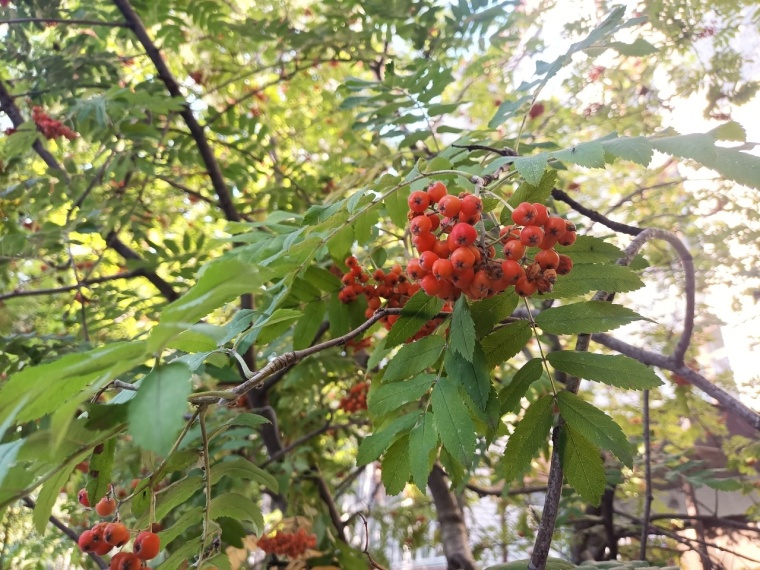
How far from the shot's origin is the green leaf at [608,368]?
3.21 ft

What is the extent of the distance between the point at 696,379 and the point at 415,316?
1.08m

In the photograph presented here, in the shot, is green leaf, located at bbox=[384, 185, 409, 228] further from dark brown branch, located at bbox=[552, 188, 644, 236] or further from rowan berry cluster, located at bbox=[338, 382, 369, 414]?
rowan berry cluster, located at bbox=[338, 382, 369, 414]

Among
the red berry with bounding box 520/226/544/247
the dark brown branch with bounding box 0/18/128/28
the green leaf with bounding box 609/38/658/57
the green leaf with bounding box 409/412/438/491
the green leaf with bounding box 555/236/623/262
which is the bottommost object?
the green leaf with bounding box 409/412/438/491

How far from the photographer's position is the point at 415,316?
1139 millimetres

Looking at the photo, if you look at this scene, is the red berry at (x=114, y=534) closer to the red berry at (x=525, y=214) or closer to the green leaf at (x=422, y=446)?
the green leaf at (x=422, y=446)

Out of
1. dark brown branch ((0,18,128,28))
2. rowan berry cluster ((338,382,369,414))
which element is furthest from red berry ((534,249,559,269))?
dark brown branch ((0,18,128,28))

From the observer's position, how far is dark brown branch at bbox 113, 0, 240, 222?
2.54m

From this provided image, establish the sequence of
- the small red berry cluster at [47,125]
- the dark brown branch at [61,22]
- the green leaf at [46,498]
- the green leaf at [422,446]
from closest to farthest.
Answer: the green leaf at [46,498], the green leaf at [422,446], the dark brown branch at [61,22], the small red berry cluster at [47,125]

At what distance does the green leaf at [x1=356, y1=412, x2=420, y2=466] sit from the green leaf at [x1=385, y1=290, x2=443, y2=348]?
0.17 m

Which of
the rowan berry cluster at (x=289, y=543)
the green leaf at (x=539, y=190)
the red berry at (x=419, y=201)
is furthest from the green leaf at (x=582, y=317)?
the rowan berry cluster at (x=289, y=543)

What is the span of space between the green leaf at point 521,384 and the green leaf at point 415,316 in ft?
0.77

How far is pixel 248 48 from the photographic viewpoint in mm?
3465

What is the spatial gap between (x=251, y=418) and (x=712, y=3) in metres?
3.05

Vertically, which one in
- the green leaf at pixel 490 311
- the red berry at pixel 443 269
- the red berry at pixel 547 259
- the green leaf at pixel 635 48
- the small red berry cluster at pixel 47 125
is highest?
the small red berry cluster at pixel 47 125
